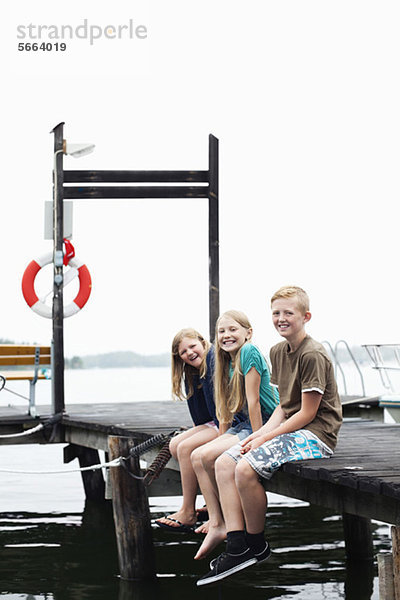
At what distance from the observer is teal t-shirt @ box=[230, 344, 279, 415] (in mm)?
5656

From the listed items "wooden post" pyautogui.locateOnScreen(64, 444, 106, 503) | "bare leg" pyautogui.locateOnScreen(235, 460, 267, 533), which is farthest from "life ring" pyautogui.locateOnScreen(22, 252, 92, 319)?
"bare leg" pyautogui.locateOnScreen(235, 460, 267, 533)

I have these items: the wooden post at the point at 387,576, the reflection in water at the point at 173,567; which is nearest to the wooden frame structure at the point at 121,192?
the reflection in water at the point at 173,567

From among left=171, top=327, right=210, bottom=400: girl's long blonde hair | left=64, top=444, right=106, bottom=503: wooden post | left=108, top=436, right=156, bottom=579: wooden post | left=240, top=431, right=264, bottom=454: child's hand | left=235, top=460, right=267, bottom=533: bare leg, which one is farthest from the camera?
left=64, top=444, right=106, bottom=503: wooden post

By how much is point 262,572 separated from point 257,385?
3175mm

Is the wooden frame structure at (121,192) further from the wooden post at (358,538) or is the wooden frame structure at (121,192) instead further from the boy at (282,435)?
the boy at (282,435)

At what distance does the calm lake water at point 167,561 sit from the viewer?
7.68 m

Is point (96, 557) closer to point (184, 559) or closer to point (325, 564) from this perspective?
point (184, 559)

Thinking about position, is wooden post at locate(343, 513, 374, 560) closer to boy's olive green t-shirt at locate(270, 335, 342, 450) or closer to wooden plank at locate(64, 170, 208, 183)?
boy's olive green t-shirt at locate(270, 335, 342, 450)

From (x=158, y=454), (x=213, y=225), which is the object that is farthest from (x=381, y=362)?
(x=158, y=454)

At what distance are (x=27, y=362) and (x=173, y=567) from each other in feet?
9.44

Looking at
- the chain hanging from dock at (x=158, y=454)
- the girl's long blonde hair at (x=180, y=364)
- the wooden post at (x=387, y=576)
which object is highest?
the girl's long blonde hair at (x=180, y=364)

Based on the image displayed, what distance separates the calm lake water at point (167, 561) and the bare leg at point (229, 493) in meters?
2.02

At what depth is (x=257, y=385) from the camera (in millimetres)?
5680

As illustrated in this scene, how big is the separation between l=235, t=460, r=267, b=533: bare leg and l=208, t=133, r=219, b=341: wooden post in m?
5.06
